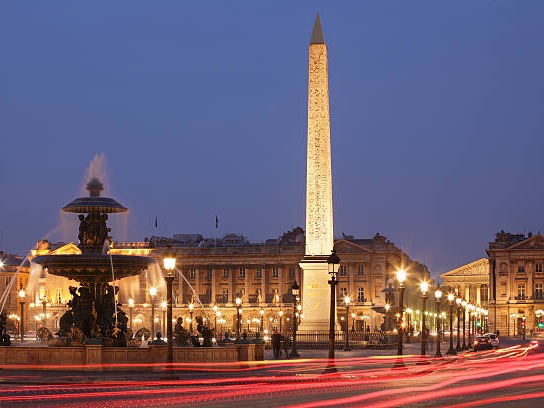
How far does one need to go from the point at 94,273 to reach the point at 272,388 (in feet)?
31.3

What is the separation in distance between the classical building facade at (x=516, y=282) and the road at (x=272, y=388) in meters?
115

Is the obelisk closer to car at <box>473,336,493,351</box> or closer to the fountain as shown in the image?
the fountain

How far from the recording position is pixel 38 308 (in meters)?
145

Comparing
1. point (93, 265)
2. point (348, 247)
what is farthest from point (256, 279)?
point (93, 265)

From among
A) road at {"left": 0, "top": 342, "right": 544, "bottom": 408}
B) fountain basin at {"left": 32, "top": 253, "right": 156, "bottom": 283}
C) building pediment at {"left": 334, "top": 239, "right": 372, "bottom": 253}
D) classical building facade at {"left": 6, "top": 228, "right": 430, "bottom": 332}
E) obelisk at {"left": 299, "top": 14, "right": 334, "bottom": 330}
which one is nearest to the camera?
road at {"left": 0, "top": 342, "right": 544, "bottom": 408}

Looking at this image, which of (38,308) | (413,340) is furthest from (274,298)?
(413,340)

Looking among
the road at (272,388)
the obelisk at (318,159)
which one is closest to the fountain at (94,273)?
the road at (272,388)

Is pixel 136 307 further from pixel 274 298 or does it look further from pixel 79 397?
pixel 79 397

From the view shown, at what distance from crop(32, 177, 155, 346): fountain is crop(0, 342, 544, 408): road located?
3394 millimetres

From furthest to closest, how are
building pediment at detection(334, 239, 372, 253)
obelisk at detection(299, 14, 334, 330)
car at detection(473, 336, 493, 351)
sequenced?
building pediment at detection(334, 239, 372, 253) → car at detection(473, 336, 493, 351) → obelisk at detection(299, 14, 334, 330)

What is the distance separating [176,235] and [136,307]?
22141 mm

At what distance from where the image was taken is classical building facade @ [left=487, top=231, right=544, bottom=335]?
149m

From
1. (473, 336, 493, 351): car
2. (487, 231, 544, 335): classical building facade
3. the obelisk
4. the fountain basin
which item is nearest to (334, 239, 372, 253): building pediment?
(487, 231, 544, 335): classical building facade

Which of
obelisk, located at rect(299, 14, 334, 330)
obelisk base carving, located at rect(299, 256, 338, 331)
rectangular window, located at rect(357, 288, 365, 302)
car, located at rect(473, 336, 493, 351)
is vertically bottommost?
car, located at rect(473, 336, 493, 351)
